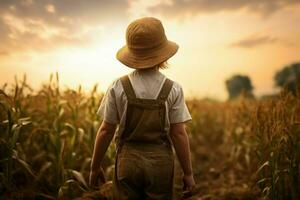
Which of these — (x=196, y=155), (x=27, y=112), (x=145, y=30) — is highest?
(x=145, y=30)

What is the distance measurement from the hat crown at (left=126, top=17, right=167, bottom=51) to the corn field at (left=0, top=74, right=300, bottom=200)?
165 centimetres

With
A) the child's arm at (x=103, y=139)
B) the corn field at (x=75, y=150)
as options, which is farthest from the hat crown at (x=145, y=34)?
the corn field at (x=75, y=150)

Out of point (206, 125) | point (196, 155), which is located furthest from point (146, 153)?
point (206, 125)

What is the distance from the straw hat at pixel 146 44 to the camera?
10.1 ft

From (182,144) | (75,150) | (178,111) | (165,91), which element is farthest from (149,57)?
(75,150)

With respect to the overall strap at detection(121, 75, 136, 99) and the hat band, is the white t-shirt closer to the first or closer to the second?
the overall strap at detection(121, 75, 136, 99)

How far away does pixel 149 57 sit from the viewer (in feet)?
10.1

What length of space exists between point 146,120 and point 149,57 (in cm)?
45

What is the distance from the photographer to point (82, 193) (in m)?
4.77

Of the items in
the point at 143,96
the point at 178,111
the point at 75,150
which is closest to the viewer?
the point at 143,96

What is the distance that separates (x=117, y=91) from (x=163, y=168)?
Answer: 60 centimetres

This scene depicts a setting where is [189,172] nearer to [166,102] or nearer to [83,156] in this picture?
[166,102]

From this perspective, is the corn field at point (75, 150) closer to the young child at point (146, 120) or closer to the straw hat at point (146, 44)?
the young child at point (146, 120)

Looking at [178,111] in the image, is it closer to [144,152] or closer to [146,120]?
[146,120]
